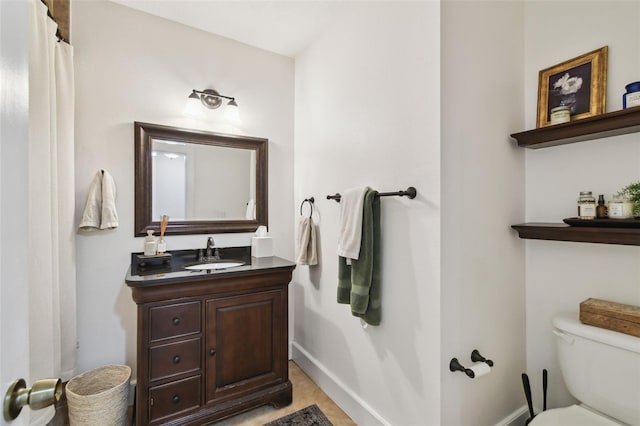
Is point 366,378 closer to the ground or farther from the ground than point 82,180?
closer to the ground

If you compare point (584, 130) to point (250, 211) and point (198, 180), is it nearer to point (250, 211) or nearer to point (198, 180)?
point (250, 211)

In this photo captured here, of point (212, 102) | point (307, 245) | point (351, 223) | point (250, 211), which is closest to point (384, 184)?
point (351, 223)

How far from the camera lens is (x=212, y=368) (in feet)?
5.49

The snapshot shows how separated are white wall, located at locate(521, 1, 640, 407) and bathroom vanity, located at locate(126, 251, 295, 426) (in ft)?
4.83

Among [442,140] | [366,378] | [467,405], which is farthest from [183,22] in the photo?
[467,405]

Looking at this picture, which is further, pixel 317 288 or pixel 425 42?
pixel 317 288

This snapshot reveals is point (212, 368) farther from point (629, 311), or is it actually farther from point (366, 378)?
point (629, 311)

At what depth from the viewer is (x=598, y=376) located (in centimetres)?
125

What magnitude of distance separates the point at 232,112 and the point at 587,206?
2231mm

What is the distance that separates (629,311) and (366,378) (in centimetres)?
126

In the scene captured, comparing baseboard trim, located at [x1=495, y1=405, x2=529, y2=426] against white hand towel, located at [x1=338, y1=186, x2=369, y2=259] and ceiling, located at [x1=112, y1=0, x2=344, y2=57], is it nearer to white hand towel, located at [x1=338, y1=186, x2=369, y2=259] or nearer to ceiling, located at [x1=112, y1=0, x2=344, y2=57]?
white hand towel, located at [x1=338, y1=186, x2=369, y2=259]

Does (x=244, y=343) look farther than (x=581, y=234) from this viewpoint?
Yes

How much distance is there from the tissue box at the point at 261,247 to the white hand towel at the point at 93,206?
3.20 feet

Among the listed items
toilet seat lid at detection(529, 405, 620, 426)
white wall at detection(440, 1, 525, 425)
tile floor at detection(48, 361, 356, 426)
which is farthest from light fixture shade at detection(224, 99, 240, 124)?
toilet seat lid at detection(529, 405, 620, 426)
